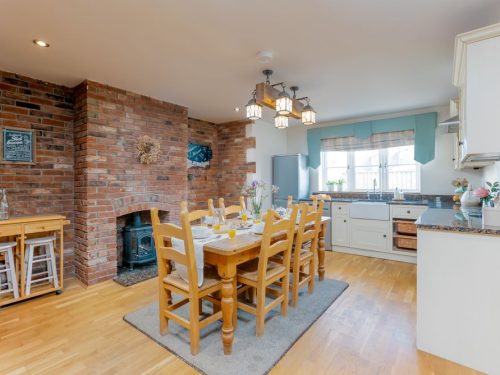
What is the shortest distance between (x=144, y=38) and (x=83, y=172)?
173 cm

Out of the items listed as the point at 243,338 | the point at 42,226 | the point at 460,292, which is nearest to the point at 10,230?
the point at 42,226

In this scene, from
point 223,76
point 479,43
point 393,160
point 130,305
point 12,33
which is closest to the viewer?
point 479,43

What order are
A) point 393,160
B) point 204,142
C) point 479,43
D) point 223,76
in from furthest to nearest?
point 204,142 → point 393,160 → point 223,76 → point 479,43

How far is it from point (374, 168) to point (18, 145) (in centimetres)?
509

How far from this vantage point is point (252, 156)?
4.74 metres

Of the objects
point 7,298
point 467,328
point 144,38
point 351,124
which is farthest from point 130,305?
point 351,124

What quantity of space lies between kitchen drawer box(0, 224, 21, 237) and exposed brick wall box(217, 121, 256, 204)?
3.11 metres

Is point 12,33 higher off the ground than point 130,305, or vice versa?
point 12,33

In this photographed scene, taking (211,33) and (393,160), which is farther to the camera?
(393,160)

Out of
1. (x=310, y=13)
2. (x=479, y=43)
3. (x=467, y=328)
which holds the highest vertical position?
(x=310, y=13)

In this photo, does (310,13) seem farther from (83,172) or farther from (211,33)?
(83,172)

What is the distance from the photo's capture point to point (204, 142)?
4.90 meters

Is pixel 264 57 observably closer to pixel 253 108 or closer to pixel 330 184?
pixel 253 108

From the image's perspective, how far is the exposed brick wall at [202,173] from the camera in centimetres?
465
